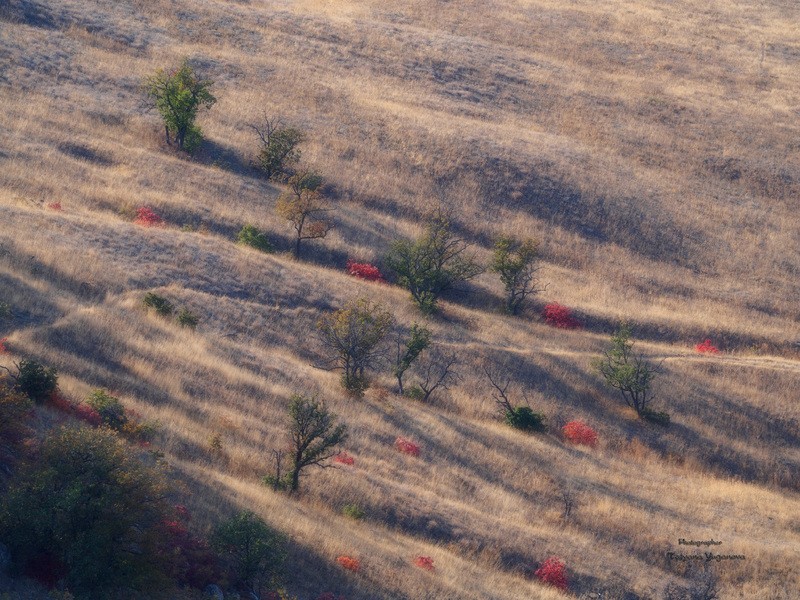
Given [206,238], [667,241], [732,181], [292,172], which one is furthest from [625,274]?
[206,238]

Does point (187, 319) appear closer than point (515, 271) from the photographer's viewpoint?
Yes

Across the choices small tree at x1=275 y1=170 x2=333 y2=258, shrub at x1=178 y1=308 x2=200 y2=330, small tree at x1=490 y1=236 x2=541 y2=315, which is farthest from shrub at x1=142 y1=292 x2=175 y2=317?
small tree at x1=490 y1=236 x2=541 y2=315

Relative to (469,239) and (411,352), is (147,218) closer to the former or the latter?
(411,352)

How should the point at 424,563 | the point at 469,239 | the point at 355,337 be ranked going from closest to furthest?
the point at 424,563 → the point at 355,337 → the point at 469,239

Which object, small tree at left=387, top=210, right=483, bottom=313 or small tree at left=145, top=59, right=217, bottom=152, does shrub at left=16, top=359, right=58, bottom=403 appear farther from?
small tree at left=145, top=59, right=217, bottom=152

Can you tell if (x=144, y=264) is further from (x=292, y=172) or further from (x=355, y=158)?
(x=355, y=158)

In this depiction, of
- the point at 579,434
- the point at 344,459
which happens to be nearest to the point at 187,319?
the point at 344,459

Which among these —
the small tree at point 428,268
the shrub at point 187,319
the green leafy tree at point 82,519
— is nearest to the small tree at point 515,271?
the small tree at point 428,268
